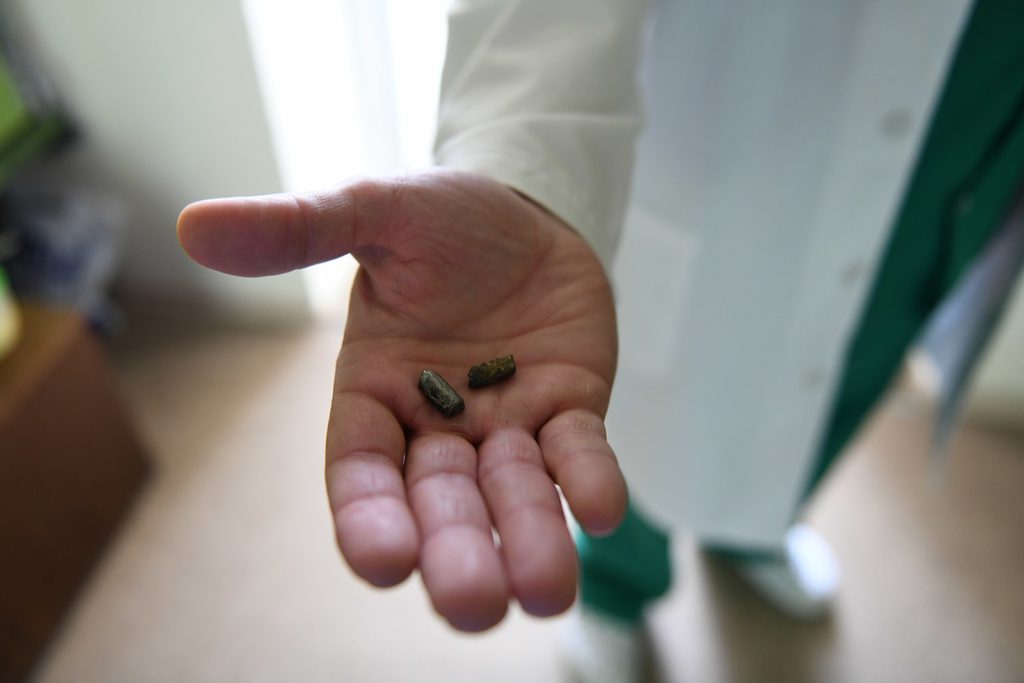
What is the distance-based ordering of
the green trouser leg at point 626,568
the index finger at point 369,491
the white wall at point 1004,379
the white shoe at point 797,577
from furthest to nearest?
the white wall at point 1004,379 → the white shoe at point 797,577 → the green trouser leg at point 626,568 → the index finger at point 369,491

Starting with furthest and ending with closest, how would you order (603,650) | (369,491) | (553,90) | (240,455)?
(240,455) < (603,650) < (553,90) < (369,491)

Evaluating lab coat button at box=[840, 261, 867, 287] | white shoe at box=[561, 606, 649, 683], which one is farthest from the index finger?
white shoe at box=[561, 606, 649, 683]

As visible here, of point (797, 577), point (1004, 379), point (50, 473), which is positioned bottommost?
point (797, 577)

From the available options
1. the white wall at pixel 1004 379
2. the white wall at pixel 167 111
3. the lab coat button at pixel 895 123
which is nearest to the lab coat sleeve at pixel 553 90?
the lab coat button at pixel 895 123

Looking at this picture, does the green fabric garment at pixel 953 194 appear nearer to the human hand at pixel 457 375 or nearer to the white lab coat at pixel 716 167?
the white lab coat at pixel 716 167

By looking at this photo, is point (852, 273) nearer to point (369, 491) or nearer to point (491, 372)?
point (491, 372)

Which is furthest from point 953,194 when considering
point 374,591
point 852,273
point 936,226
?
point 374,591

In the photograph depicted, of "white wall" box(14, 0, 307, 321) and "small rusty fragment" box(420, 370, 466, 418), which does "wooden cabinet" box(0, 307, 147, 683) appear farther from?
"small rusty fragment" box(420, 370, 466, 418)
